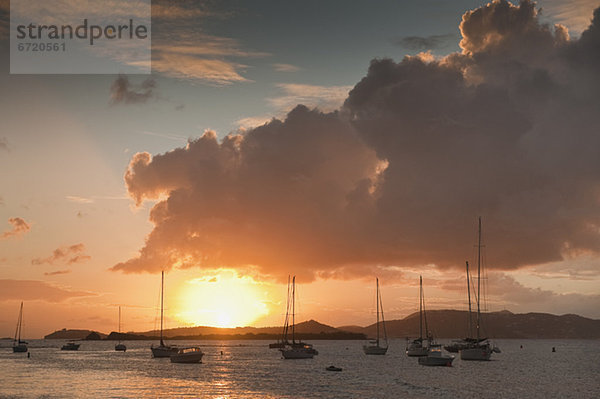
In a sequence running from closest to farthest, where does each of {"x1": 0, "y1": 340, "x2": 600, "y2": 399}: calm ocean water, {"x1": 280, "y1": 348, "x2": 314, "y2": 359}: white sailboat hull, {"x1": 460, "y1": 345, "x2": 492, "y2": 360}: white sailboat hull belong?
1. {"x1": 0, "y1": 340, "x2": 600, "y2": 399}: calm ocean water
2. {"x1": 460, "y1": 345, "x2": 492, "y2": 360}: white sailboat hull
3. {"x1": 280, "y1": 348, "x2": 314, "y2": 359}: white sailboat hull

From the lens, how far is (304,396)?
93.2m

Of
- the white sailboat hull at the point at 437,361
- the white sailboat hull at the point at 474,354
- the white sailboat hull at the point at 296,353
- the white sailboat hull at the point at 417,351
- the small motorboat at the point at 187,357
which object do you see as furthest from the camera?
the white sailboat hull at the point at 296,353

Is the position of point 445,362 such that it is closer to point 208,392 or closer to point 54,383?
point 208,392

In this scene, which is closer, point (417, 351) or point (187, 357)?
point (187, 357)

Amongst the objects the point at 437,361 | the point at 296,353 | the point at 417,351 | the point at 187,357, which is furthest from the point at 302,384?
the point at 417,351

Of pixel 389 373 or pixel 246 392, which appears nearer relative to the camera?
pixel 246 392

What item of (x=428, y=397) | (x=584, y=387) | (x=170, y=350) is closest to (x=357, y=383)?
(x=428, y=397)

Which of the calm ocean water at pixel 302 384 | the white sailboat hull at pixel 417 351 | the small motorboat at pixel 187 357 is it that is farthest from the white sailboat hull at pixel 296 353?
the calm ocean water at pixel 302 384

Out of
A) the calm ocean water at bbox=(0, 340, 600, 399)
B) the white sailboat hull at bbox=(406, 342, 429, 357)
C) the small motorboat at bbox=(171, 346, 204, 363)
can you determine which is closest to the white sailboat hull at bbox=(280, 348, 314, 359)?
the white sailboat hull at bbox=(406, 342, 429, 357)

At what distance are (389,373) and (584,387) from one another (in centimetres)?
4135

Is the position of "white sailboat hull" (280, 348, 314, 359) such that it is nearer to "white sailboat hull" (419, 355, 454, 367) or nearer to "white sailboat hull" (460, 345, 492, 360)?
"white sailboat hull" (419, 355, 454, 367)

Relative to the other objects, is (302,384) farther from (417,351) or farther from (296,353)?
(417,351)

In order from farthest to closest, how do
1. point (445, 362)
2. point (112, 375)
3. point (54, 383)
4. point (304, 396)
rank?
point (445, 362) < point (112, 375) < point (54, 383) < point (304, 396)

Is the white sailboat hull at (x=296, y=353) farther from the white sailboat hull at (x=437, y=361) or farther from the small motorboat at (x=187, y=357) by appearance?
the white sailboat hull at (x=437, y=361)
